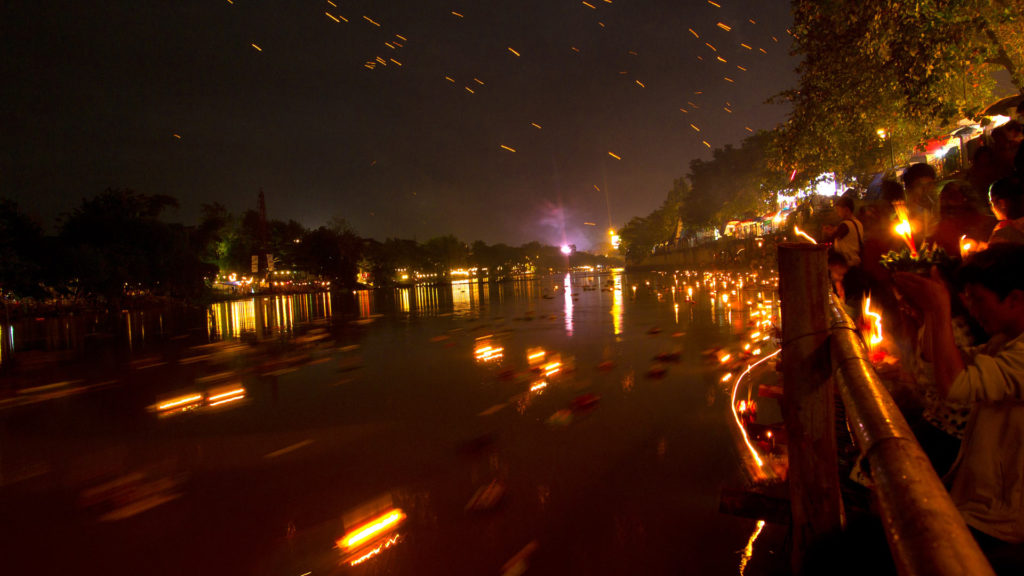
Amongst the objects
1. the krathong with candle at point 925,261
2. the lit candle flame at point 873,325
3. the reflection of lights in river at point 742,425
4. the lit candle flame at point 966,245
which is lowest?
the reflection of lights in river at point 742,425

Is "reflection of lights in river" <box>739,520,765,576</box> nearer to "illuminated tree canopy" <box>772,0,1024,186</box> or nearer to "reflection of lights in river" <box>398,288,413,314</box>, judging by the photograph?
"illuminated tree canopy" <box>772,0,1024,186</box>

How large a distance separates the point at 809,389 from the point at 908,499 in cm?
126

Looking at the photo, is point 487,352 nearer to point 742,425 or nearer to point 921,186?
point 742,425

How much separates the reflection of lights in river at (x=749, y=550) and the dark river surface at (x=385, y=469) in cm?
2

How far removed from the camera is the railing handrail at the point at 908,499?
105 cm

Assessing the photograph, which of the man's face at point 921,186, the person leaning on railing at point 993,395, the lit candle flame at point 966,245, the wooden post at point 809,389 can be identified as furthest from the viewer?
the man's face at point 921,186

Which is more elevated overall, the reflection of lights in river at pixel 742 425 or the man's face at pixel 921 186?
the man's face at pixel 921 186

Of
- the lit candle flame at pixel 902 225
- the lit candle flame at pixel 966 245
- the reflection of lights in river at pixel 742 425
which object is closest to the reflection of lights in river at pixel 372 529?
the reflection of lights in river at pixel 742 425

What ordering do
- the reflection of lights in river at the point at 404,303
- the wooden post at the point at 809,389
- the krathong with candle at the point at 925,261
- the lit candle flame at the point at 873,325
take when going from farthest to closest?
the reflection of lights in river at the point at 404,303
the lit candle flame at the point at 873,325
the krathong with candle at the point at 925,261
the wooden post at the point at 809,389

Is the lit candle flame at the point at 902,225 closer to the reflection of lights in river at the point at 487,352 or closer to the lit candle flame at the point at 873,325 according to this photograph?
the lit candle flame at the point at 873,325

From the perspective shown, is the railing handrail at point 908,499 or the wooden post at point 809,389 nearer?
the railing handrail at point 908,499

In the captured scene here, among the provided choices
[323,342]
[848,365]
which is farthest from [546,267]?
[848,365]

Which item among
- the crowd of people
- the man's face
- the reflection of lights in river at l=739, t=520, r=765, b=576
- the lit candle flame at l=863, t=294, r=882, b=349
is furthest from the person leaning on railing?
the man's face

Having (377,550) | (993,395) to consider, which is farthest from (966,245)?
(377,550)
